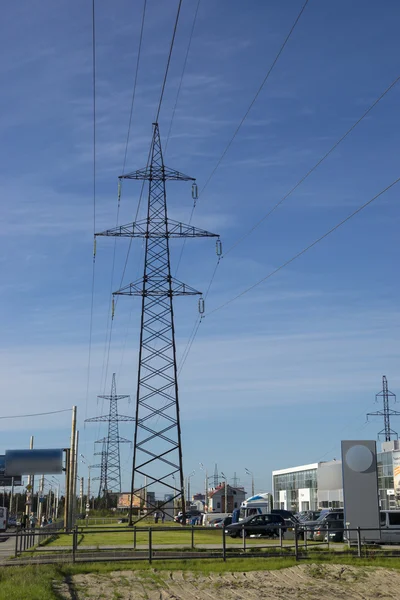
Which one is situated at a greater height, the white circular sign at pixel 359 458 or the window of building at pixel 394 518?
the white circular sign at pixel 359 458

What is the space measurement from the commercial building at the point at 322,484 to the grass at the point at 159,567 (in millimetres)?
45647

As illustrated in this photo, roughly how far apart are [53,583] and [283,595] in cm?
610

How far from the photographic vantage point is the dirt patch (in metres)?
19.4

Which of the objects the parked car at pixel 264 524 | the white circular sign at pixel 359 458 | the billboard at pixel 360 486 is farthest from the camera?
the parked car at pixel 264 524

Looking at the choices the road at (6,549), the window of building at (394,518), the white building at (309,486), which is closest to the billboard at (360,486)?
the window of building at (394,518)

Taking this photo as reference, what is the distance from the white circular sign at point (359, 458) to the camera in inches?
1251

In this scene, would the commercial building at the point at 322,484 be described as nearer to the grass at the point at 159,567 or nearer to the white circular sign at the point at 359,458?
the white circular sign at the point at 359,458

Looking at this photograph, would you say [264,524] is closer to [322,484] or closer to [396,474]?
[396,474]

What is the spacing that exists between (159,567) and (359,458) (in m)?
10.9

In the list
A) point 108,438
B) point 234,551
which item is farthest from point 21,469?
point 108,438

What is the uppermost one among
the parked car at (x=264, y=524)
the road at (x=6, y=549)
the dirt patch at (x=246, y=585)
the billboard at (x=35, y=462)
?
the billboard at (x=35, y=462)

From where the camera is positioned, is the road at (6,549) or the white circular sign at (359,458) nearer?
the white circular sign at (359,458)

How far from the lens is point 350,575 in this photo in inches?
914

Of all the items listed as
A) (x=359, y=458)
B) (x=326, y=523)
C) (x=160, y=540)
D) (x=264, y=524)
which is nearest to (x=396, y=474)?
(x=264, y=524)
